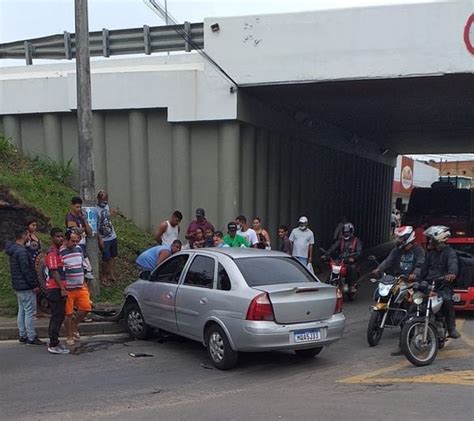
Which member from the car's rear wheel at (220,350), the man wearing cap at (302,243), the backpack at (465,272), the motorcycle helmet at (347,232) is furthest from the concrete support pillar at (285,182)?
the car's rear wheel at (220,350)

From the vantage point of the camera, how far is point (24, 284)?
26.6 feet

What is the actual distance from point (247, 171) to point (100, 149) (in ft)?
11.8

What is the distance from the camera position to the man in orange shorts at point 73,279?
7.98 metres

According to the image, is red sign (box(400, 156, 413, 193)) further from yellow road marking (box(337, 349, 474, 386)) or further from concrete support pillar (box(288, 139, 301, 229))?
yellow road marking (box(337, 349, 474, 386))

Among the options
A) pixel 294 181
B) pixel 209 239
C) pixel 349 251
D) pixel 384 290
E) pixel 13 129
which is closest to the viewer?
pixel 384 290

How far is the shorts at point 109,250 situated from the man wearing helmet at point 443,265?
18.8 feet

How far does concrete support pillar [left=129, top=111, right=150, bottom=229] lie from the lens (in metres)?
13.5

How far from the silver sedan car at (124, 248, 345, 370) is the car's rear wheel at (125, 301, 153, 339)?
0.39 metres

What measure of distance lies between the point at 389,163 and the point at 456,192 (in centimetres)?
1074

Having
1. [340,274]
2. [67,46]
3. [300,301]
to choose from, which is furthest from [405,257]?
[67,46]

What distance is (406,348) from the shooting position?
6.98 m

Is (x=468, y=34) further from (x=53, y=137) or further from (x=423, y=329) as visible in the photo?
(x=53, y=137)

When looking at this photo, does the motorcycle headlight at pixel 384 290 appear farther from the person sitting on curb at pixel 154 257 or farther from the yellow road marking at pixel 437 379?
the person sitting on curb at pixel 154 257

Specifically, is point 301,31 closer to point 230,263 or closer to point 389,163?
point 230,263
